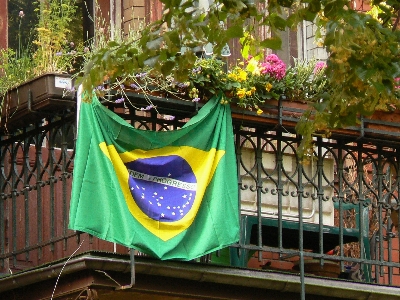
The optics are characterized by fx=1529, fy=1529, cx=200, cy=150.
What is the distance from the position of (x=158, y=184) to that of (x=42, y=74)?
1365mm

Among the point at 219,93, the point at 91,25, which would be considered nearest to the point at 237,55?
the point at 91,25

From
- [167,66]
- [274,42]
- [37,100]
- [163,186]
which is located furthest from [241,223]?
[274,42]

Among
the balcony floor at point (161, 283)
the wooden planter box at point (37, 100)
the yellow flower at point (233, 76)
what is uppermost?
the yellow flower at point (233, 76)

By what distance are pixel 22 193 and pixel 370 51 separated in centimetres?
408

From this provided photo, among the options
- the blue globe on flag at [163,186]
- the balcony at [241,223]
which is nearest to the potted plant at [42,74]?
the balcony at [241,223]

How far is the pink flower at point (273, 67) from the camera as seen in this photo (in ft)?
44.2

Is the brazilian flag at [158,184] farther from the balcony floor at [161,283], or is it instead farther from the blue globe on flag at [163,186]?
the balcony floor at [161,283]

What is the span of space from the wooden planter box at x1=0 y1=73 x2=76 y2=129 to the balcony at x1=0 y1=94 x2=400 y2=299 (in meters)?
0.16

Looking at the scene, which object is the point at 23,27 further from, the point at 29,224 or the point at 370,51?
the point at 370,51

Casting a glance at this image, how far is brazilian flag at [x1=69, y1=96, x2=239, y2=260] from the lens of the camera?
12.5 meters

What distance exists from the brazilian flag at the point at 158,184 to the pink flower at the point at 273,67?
0.55 metres

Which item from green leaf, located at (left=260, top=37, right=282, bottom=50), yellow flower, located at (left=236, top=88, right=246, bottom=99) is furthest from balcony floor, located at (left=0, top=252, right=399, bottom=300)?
green leaf, located at (left=260, top=37, right=282, bottom=50)

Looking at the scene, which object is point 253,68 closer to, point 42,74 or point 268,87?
point 268,87

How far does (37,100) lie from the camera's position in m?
13.0
